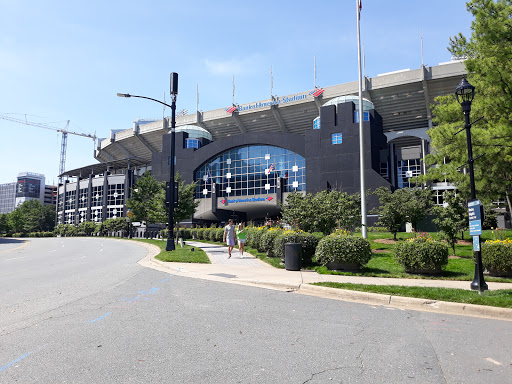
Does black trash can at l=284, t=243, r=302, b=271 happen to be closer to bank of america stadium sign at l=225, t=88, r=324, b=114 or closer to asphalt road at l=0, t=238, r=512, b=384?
asphalt road at l=0, t=238, r=512, b=384

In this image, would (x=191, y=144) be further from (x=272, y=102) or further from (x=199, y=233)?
(x=199, y=233)

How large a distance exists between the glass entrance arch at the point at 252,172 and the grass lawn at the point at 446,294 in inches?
1780

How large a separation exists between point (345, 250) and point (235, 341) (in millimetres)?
8281

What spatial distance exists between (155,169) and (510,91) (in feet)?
189

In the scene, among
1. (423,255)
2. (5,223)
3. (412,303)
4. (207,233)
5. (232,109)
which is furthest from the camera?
(5,223)

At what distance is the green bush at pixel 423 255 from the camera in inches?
464

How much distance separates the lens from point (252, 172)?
5881 centimetres

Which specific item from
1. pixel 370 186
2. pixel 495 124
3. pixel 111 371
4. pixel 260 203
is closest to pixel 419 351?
pixel 111 371

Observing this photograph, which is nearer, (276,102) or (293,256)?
(293,256)

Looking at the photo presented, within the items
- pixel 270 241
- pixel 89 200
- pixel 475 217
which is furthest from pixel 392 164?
pixel 89 200

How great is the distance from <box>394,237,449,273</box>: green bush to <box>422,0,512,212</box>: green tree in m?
4.65

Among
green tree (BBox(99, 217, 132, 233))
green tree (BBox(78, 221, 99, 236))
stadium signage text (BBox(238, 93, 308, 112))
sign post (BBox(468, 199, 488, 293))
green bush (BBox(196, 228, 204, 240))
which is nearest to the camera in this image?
sign post (BBox(468, 199, 488, 293))

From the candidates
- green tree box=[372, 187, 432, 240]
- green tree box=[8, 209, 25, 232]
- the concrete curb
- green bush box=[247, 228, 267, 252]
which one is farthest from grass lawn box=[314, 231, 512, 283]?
green tree box=[8, 209, 25, 232]

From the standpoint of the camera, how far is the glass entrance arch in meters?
55.1
